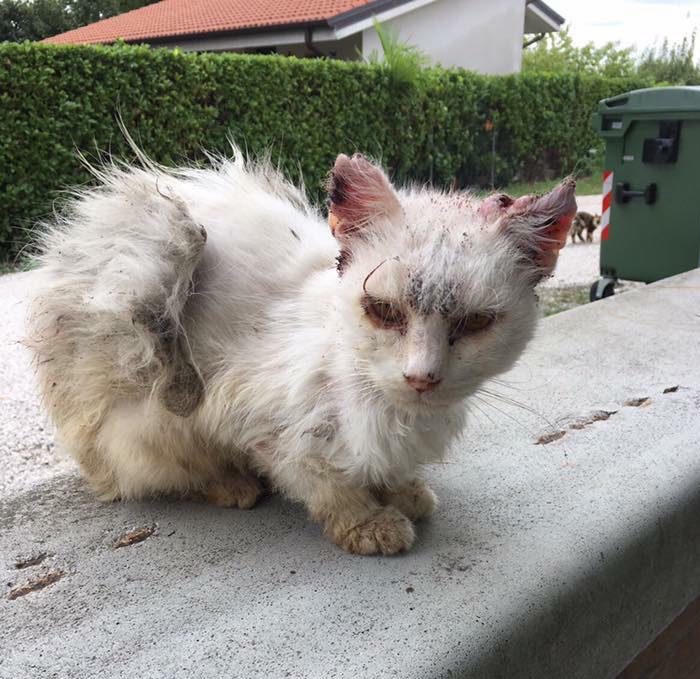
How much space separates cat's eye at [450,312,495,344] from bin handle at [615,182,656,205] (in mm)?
4096

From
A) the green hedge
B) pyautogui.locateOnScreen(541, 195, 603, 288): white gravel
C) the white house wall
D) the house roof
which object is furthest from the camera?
the white house wall

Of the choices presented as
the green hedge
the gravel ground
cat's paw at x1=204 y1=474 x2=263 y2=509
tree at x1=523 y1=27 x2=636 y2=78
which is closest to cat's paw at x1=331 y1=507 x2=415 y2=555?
cat's paw at x1=204 y1=474 x2=263 y2=509

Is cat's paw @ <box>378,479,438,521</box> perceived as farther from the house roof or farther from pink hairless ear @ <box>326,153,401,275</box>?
the house roof

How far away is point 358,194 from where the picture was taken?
1.12m

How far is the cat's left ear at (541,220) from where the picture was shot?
1082 millimetres

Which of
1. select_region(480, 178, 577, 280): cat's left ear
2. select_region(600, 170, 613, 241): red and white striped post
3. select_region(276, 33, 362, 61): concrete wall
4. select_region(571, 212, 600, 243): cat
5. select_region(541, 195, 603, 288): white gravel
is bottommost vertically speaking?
select_region(541, 195, 603, 288): white gravel

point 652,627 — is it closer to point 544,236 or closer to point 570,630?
point 570,630

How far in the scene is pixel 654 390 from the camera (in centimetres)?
211

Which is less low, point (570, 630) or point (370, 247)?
point (370, 247)

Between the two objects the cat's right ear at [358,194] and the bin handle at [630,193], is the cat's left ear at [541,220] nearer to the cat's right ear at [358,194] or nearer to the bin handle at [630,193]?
the cat's right ear at [358,194]

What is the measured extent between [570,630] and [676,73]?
20.8m

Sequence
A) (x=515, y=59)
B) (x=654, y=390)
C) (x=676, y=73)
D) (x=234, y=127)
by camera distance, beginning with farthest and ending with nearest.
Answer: (x=676, y=73), (x=515, y=59), (x=234, y=127), (x=654, y=390)

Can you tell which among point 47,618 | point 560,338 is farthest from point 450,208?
point 560,338

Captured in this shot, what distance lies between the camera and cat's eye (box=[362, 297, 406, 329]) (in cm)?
106
